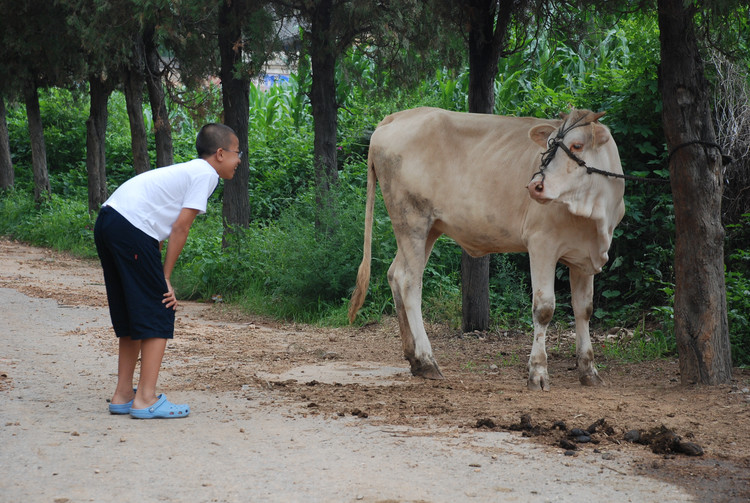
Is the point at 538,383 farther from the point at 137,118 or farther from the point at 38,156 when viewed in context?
the point at 38,156

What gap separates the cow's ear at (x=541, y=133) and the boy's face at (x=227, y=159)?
7.11ft

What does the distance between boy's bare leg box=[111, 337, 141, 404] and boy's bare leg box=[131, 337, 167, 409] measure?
0.60 ft

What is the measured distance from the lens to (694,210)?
5859 millimetres

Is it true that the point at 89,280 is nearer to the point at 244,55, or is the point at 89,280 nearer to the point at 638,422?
the point at 244,55

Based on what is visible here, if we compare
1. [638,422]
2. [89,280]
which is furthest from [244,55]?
[638,422]

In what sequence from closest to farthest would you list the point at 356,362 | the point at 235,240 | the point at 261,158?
the point at 356,362 → the point at 235,240 → the point at 261,158

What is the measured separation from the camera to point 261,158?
20000 mm

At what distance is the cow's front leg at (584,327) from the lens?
6.23 metres

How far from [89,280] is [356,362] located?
736 centimetres

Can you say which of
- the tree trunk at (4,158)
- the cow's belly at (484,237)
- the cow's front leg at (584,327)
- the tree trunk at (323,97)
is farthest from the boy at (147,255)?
the tree trunk at (4,158)

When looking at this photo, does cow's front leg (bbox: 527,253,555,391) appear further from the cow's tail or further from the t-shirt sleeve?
the t-shirt sleeve

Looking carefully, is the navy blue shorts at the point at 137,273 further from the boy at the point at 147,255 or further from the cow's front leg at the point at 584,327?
the cow's front leg at the point at 584,327

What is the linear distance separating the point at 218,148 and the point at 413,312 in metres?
2.23

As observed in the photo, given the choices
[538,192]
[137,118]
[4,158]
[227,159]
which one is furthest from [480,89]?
[4,158]
